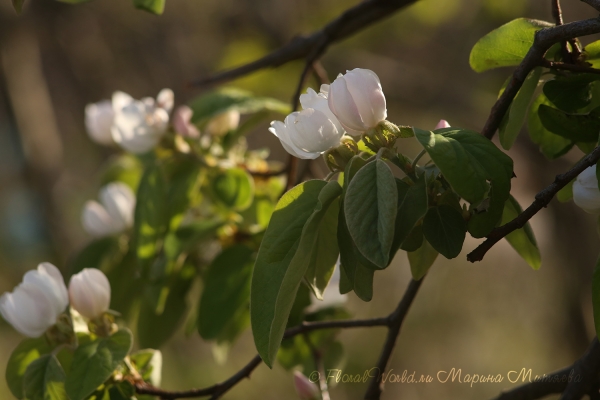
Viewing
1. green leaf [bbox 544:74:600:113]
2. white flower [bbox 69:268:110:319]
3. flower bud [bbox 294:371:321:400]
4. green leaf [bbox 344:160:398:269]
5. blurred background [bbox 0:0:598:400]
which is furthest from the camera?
blurred background [bbox 0:0:598:400]

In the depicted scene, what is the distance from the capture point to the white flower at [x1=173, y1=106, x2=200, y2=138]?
30.2 inches

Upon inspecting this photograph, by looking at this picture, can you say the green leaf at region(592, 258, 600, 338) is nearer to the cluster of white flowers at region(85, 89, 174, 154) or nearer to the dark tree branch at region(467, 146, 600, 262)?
the dark tree branch at region(467, 146, 600, 262)

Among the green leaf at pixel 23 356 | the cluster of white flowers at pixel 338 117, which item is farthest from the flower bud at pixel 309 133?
the green leaf at pixel 23 356

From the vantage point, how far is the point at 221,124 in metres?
0.81

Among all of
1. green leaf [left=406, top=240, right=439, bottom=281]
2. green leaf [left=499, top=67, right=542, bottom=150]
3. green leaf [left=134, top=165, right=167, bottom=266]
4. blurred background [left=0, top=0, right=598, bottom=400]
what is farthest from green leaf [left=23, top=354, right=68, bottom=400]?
blurred background [left=0, top=0, right=598, bottom=400]

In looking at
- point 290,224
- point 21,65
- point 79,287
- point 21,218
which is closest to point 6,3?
point 21,65

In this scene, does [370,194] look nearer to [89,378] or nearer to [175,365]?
[89,378]

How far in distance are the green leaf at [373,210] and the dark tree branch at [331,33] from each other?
0.42m

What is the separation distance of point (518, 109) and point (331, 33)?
0.38m

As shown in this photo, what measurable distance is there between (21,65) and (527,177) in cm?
178

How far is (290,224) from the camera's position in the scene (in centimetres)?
41

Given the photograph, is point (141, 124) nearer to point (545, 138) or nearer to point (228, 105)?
point (228, 105)

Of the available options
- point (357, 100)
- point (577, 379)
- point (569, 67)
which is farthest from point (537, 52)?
point (577, 379)

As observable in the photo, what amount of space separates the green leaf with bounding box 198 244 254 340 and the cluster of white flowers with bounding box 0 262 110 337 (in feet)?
0.54
